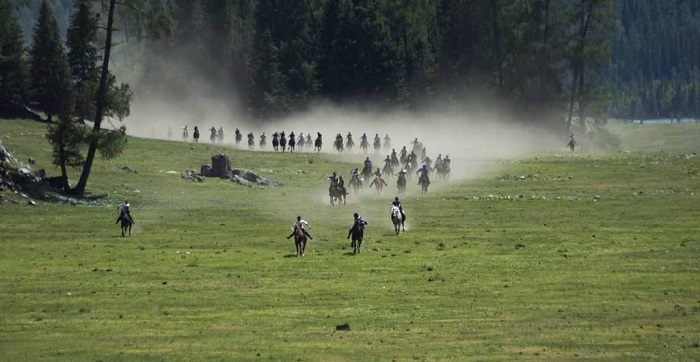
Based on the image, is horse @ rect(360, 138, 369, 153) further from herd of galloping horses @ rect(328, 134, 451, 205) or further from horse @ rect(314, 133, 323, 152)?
horse @ rect(314, 133, 323, 152)

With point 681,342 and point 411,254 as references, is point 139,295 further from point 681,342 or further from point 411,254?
point 681,342

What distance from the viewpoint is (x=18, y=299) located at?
43.5m

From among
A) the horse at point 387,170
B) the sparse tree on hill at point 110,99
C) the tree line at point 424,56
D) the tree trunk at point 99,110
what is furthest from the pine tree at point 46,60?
the tree trunk at point 99,110

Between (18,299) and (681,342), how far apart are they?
21.7 metres

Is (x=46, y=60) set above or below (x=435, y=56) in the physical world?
below

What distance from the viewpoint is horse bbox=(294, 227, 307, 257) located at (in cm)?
5491

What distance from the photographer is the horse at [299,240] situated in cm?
5491

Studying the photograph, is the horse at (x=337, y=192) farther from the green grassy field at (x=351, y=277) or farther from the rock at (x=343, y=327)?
the rock at (x=343, y=327)

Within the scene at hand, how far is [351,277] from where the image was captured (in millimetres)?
48125

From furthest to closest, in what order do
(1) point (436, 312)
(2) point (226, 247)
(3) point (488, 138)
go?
(3) point (488, 138) → (2) point (226, 247) → (1) point (436, 312)

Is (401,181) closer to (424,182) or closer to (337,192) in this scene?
(424,182)

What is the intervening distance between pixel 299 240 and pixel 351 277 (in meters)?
7.29

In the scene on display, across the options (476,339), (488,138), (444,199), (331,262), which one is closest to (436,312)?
(476,339)

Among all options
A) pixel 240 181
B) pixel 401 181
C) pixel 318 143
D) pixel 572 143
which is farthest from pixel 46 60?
pixel 572 143
